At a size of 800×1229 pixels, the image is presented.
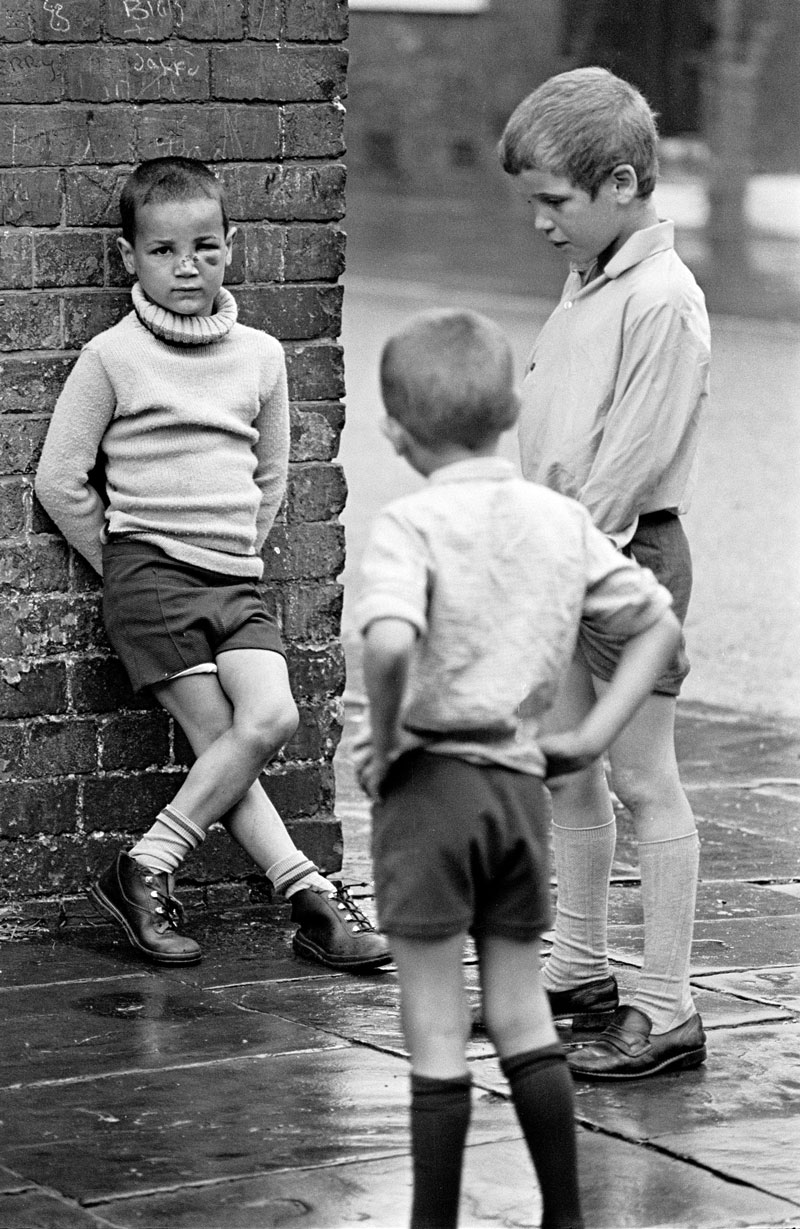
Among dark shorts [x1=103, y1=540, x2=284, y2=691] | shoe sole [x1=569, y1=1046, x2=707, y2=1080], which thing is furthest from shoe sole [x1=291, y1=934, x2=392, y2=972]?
shoe sole [x1=569, y1=1046, x2=707, y2=1080]

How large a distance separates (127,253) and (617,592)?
192 cm

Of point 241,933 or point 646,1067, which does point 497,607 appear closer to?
point 646,1067

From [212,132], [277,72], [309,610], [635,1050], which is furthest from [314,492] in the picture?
[635,1050]

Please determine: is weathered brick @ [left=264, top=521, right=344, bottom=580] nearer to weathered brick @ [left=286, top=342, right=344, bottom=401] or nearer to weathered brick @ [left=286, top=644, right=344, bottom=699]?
weathered brick @ [left=286, top=644, right=344, bottom=699]

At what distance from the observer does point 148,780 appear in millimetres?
4902

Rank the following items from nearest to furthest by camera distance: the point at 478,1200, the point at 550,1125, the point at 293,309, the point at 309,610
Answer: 1. the point at 550,1125
2. the point at 478,1200
3. the point at 293,309
4. the point at 309,610

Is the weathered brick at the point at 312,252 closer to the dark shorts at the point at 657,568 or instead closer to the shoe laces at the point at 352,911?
the dark shorts at the point at 657,568

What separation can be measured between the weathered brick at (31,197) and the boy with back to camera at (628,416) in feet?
3.75

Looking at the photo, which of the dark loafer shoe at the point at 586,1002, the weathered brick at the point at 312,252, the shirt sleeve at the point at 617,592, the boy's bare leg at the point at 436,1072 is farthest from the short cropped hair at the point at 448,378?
the weathered brick at the point at 312,252

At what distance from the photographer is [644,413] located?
383 cm

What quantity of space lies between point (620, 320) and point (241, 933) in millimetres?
1691

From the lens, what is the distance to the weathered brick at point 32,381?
15.3ft

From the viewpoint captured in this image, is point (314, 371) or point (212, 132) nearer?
point (212, 132)

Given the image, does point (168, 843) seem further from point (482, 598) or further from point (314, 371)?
point (482, 598)
